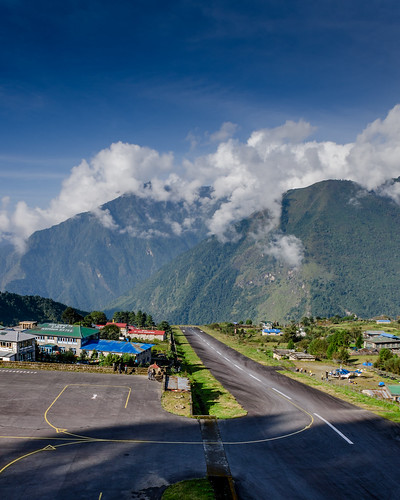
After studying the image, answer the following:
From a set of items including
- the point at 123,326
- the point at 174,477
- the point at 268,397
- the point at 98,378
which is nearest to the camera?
the point at 174,477

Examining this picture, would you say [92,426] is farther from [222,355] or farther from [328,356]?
[328,356]

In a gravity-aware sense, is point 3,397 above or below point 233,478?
above

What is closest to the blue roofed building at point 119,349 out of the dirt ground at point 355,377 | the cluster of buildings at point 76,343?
the cluster of buildings at point 76,343

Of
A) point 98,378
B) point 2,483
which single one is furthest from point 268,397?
point 2,483

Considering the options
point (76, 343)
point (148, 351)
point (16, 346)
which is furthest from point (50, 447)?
point (148, 351)

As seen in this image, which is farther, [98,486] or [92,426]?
[92,426]

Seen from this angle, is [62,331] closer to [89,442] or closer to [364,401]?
[89,442]

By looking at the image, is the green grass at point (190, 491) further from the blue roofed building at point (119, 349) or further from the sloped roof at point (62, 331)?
the sloped roof at point (62, 331)
